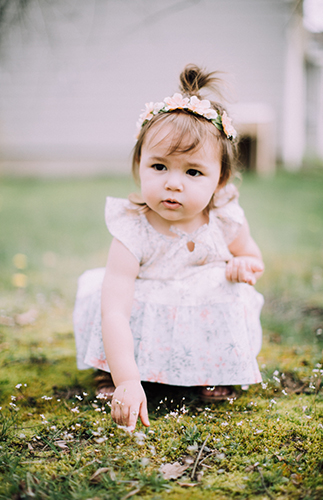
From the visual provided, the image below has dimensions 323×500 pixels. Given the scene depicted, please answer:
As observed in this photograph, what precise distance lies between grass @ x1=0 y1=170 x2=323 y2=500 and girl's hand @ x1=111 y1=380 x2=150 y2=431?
3.3 inches

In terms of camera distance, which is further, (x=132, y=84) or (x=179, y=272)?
(x=132, y=84)

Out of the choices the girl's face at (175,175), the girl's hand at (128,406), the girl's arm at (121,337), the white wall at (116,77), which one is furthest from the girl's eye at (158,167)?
the white wall at (116,77)

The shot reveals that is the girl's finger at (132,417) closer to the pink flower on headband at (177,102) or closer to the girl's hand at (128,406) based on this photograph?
the girl's hand at (128,406)

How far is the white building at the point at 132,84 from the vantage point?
9305 mm

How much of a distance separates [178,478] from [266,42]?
31.9 feet

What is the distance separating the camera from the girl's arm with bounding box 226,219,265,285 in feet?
5.95

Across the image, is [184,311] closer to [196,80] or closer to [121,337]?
[121,337]

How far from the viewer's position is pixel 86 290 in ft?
6.82

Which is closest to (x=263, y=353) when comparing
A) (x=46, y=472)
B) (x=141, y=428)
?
(x=141, y=428)

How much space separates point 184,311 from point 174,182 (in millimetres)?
521

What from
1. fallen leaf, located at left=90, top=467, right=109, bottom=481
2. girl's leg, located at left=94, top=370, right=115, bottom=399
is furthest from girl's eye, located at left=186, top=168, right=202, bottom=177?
fallen leaf, located at left=90, top=467, right=109, bottom=481

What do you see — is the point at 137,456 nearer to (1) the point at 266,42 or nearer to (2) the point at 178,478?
(2) the point at 178,478

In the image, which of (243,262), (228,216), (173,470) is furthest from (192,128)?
(173,470)

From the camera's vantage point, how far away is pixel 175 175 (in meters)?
1.70
